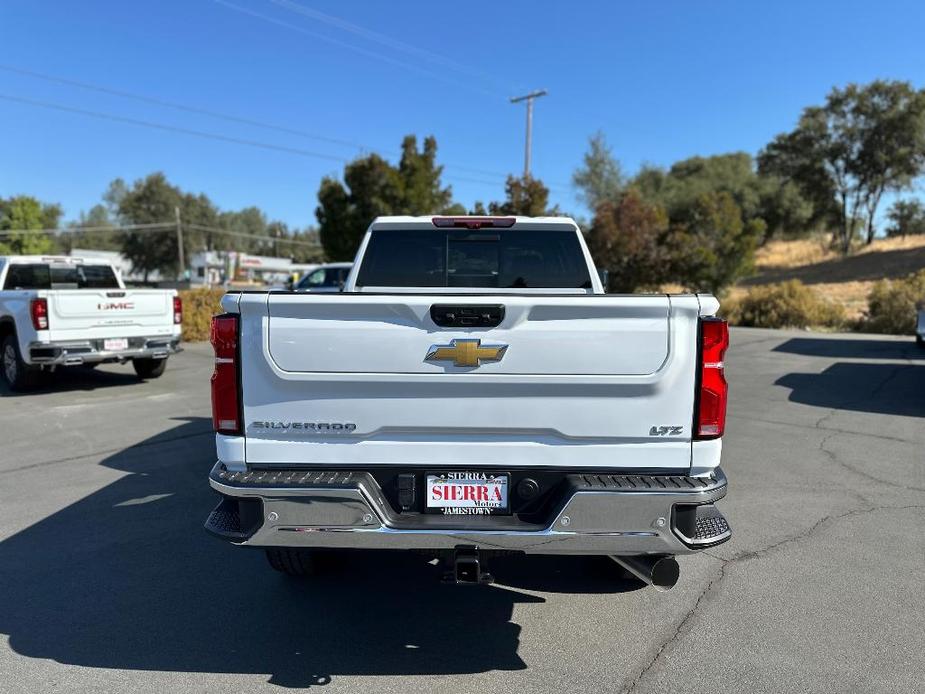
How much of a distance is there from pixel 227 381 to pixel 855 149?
47082mm

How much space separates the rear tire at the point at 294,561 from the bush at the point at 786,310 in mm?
23784

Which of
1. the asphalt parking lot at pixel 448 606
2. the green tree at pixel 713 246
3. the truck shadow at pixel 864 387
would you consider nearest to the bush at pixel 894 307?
the green tree at pixel 713 246

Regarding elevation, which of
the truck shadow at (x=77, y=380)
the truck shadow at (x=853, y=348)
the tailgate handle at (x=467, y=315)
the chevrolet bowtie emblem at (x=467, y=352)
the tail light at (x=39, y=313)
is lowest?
the truck shadow at (x=77, y=380)

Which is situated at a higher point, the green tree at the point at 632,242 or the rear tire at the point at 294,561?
the green tree at the point at 632,242

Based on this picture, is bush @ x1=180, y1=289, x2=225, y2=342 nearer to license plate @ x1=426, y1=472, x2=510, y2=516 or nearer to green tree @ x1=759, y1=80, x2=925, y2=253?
license plate @ x1=426, y1=472, x2=510, y2=516

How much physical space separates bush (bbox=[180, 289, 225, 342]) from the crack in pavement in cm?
1532

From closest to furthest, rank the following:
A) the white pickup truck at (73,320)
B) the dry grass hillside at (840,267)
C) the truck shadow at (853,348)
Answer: the white pickup truck at (73,320)
the truck shadow at (853,348)
the dry grass hillside at (840,267)

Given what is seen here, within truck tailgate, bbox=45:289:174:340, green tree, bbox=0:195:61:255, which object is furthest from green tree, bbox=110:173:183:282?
truck tailgate, bbox=45:289:174:340

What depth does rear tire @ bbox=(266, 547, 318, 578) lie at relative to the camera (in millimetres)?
3922

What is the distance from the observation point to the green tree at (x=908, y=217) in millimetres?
54938

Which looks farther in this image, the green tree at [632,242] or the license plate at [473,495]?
the green tree at [632,242]

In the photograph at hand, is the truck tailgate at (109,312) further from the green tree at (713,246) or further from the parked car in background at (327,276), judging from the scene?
the green tree at (713,246)

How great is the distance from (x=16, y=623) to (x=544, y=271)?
401 centimetres

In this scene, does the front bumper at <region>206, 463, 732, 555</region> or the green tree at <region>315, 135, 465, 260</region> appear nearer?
the front bumper at <region>206, 463, 732, 555</region>
